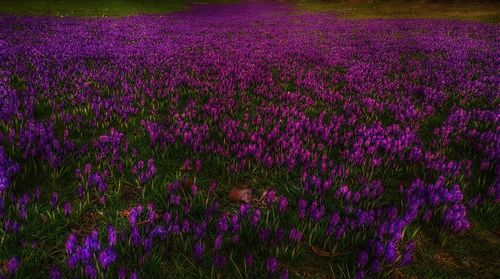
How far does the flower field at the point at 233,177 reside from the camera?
241 cm

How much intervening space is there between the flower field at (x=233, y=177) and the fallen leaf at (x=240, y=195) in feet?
0.05

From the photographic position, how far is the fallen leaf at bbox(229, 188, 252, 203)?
3299 mm

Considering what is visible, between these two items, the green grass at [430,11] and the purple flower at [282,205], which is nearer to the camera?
the purple flower at [282,205]

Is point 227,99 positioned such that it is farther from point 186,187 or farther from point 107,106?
point 186,187

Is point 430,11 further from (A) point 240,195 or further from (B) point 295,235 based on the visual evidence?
(B) point 295,235

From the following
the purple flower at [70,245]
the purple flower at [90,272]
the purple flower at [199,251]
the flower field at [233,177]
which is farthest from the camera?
the flower field at [233,177]

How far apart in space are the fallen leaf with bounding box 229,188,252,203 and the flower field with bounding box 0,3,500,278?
1 cm

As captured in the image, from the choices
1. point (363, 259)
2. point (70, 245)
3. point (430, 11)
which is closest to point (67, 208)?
point (70, 245)

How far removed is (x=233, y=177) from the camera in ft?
11.9

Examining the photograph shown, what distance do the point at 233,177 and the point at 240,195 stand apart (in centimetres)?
33

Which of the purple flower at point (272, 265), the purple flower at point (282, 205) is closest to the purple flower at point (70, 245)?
the purple flower at point (272, 265)

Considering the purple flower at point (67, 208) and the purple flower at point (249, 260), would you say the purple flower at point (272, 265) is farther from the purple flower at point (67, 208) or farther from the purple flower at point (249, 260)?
the purple flower at point (67, 208)

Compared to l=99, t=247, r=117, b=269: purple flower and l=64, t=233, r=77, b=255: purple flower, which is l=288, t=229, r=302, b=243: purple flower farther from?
l=64, t=233, r=77, b=255: purple flower

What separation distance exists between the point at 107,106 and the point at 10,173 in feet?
8.00
